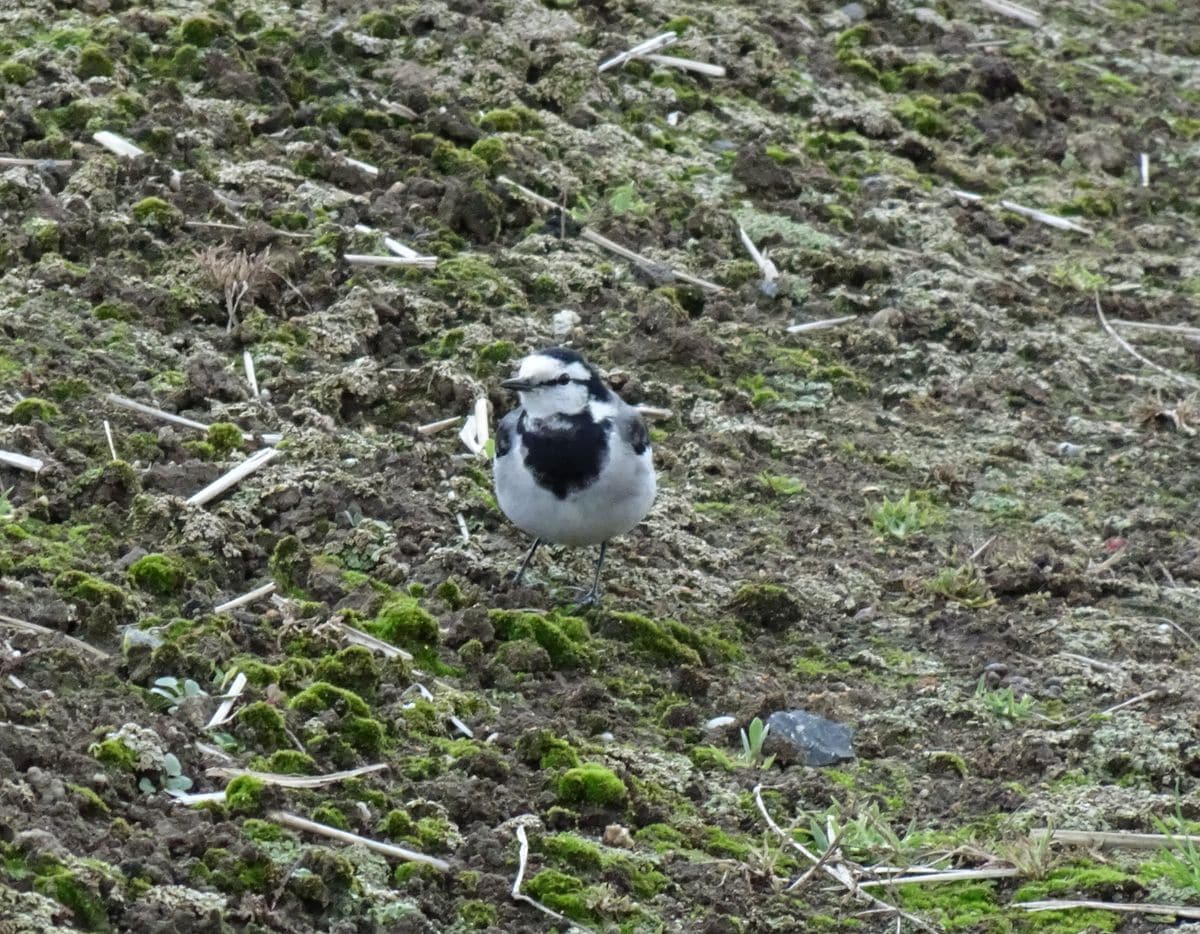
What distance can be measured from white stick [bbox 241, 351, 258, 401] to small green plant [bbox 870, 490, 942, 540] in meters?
2.45

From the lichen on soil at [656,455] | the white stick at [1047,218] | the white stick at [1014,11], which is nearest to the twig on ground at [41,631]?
the lichen on soil at [656,455]

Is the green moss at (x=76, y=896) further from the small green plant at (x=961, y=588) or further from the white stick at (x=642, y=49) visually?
the white stick at (x=642, y=49)

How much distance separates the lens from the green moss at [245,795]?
4766 mm

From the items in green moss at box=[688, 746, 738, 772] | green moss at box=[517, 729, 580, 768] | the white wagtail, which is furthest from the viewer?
the white wagtail

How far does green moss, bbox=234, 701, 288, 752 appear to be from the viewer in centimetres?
510

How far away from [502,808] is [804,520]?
94.8 inches

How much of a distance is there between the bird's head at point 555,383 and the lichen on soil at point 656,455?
0.50 metres

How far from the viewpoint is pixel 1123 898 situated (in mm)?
5023

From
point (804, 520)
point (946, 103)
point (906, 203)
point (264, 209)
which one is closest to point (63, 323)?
point (264, 209)

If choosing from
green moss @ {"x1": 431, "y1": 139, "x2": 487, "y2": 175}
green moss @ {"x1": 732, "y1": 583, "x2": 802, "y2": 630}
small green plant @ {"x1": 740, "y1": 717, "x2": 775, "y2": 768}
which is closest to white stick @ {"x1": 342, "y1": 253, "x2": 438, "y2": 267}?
green moss @ {"x1": 431, "y1": 139, "x2": 487, "y2": 175}

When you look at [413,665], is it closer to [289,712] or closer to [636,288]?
[289,712]

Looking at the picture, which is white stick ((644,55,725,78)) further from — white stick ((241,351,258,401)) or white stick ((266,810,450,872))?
white stick ((266,810,450,872))

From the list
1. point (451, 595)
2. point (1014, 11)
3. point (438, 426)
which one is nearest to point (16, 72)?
point (438, 426)

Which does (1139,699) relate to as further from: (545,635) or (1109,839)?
(545,635)
